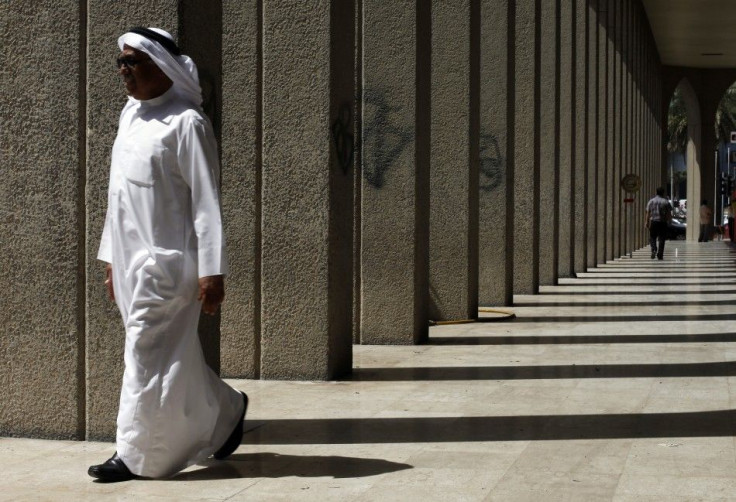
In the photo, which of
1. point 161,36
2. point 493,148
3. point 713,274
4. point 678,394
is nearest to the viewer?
point 161,36

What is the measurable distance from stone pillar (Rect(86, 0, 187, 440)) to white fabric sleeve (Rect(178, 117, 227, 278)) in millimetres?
1201

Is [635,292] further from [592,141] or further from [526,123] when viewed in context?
[592,141]

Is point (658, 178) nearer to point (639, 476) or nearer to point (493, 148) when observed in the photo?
point (493, 148)

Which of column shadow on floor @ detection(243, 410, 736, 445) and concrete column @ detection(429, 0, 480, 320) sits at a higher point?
concrete column @ detection(429, 0, 480, 320)

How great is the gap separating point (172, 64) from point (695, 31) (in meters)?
42.1

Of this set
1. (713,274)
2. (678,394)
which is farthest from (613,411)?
(713,274)

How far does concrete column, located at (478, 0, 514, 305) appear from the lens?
15.6 metres

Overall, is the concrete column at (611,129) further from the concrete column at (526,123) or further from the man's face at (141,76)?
the man's face at (141,76)

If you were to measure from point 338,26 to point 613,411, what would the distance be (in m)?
3.56

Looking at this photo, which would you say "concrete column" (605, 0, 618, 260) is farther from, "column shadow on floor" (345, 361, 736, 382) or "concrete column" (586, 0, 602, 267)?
"column shadow on floor" (345, 361, 736, 382)

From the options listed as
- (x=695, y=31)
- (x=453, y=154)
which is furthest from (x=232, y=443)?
(x=695, y=31)

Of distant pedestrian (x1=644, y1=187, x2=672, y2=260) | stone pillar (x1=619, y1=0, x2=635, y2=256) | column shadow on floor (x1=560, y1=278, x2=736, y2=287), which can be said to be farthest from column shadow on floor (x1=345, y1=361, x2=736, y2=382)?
stone pillar (x1=619, y1=0, x2=635, y2=256)

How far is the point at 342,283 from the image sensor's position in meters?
9.48

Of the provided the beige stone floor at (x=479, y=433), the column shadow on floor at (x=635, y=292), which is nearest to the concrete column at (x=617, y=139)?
the column shadow on floor at (x=635, y=292)
